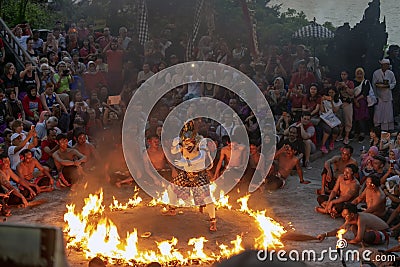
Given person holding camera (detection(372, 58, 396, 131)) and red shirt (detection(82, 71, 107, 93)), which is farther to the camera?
red shirt (detection(82, 71, 107, 93))

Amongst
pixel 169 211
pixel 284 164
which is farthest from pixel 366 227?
pixel 284 164

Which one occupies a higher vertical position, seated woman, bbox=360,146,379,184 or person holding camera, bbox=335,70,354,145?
person holding camera, bbox=335,70,354,145

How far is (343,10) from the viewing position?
66.0 feet

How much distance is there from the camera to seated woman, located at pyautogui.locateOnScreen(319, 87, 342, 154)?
1186cm

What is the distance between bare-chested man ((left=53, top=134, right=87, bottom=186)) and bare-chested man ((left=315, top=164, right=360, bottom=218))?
405 cm

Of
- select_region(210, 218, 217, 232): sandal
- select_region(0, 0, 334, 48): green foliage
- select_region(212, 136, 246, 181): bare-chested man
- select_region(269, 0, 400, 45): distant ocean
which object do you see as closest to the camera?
select_region(210, 218, 217, 232): sandal

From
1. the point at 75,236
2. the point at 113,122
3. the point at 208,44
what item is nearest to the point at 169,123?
the point at 113,122

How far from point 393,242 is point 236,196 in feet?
9.58

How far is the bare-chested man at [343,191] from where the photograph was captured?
8484mm

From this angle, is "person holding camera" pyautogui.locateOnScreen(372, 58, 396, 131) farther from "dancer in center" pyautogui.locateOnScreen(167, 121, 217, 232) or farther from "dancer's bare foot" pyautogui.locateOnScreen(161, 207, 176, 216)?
"dancer's bare foot" pyautogui.locateOnScreen(161, 207, 176, 216)

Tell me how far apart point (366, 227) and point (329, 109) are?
188 inches

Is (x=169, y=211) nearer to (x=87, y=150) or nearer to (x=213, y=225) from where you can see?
(x=213, y=225)

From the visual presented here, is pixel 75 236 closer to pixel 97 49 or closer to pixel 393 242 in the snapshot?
pixel 393 242

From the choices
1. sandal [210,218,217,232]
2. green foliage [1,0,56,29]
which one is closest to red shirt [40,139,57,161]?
sandal [210,218,217,232]
